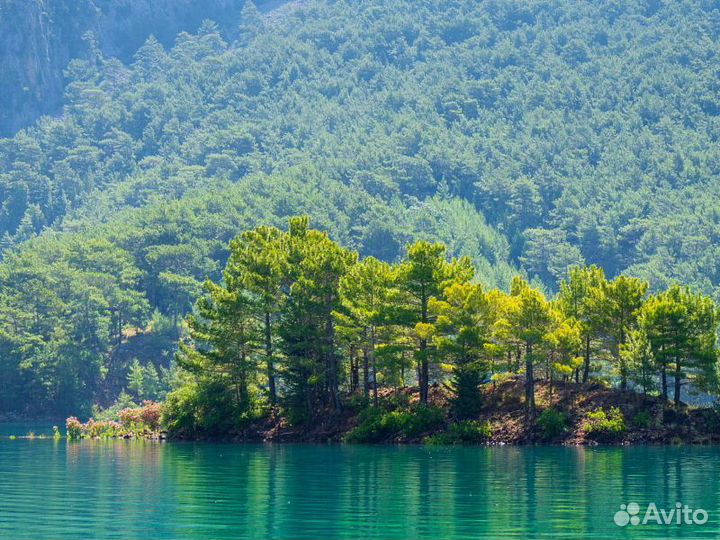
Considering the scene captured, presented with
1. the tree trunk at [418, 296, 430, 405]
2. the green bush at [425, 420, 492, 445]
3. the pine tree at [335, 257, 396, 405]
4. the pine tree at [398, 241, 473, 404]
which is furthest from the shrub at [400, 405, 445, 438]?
the pine tree at [335, 257, 396, 405]

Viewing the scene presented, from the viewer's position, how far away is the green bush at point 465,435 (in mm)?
87188

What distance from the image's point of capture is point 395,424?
9000cm

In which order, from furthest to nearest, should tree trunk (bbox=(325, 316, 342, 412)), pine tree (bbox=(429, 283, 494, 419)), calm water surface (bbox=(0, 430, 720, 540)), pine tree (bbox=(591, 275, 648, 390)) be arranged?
1. tree trunk (bbox=(325, 316, 342, 412))
2. pine tree (bbox=(591, 275, 648, 390))
3. pine tree (bbox=(429, 283, 494, 419))
4. calm water surface (bbox=(0, 430, 720, 540))

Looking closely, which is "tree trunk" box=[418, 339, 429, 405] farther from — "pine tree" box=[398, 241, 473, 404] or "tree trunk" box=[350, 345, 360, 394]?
"tree trunk" box=[350, 345, 360, 394]

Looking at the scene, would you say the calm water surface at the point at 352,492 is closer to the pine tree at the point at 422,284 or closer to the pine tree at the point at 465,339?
the pine tree at the point at 465,339

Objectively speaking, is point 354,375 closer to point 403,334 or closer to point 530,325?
point 403,334

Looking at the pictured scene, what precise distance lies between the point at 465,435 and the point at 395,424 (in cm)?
513

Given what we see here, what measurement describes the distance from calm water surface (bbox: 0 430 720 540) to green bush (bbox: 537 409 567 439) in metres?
5.38

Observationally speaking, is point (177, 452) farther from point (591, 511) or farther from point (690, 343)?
point (591, 511)

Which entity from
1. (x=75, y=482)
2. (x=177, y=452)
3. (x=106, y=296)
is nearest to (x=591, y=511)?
(x=75, y=482)

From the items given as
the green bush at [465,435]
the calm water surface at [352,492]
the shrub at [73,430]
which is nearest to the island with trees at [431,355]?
the green bush at [465,435]

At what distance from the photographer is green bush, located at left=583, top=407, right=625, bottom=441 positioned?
8562 centimetres

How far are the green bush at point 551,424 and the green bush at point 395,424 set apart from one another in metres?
6.91

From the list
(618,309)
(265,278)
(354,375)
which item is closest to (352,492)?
(618,309)
